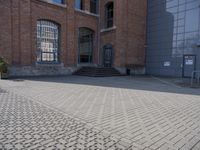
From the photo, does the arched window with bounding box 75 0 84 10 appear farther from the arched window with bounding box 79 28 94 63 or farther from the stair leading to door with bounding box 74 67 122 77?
the stair leading to door with bounding box 74 67 122 77

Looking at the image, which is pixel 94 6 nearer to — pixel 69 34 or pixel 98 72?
pixel 69 34

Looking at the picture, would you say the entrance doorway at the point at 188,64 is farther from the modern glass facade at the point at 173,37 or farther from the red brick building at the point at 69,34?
the red brick building at the point at 69,34

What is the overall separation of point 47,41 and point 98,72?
20.0 feet

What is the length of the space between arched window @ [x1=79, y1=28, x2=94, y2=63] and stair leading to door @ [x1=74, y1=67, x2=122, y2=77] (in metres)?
1.87

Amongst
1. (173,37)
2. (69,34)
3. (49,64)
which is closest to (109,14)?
(69,34)

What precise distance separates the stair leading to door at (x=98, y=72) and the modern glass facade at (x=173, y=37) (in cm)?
518

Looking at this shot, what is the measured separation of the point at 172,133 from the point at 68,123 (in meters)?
2.36

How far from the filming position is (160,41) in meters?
19.6

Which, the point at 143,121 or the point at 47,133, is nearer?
the point at 47,133

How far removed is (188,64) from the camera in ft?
55.9

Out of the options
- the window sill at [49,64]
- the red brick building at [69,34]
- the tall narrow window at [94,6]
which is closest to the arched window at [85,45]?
the red brick building at [69,34]

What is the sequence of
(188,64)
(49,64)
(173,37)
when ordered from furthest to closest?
(173,37) → (49,64) → (188,64)

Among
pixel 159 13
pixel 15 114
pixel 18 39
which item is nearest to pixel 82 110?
pixel 15 114

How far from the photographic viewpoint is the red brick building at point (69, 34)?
15148mm
